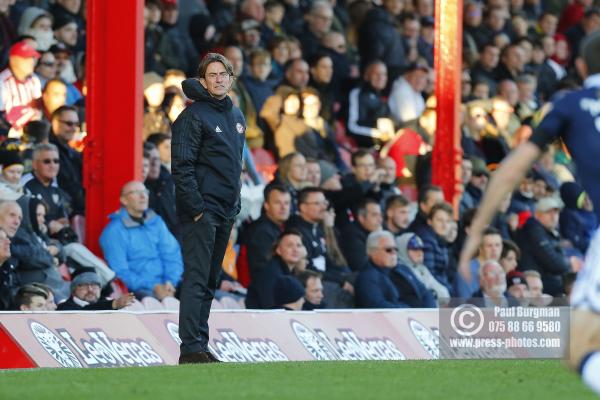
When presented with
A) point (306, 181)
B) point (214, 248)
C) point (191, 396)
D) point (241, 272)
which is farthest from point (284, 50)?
point (191, 396)

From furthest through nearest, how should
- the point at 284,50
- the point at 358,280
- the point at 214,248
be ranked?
1. the point at 284,50
2. the point at 358,280
3. the point at 214,248

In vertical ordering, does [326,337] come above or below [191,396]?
below

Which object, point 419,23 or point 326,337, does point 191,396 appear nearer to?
point 326,337

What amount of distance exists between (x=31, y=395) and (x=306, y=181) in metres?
8.33

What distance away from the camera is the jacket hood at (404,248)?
16203mm

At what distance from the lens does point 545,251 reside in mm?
18188

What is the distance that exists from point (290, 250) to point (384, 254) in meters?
1.11

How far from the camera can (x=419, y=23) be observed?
21.6 metres

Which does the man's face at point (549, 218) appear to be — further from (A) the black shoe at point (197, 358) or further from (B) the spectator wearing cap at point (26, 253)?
(A) the black shoe at point (197, 358)

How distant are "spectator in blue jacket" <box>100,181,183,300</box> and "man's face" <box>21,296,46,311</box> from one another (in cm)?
141

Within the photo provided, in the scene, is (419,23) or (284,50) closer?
(284,50)

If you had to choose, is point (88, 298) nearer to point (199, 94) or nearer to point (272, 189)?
point (272, 189)

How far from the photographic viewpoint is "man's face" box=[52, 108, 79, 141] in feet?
49.0

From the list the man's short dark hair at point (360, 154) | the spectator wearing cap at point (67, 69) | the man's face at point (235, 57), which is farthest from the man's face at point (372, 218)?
the spectator wearing cap at point (67, 69)
